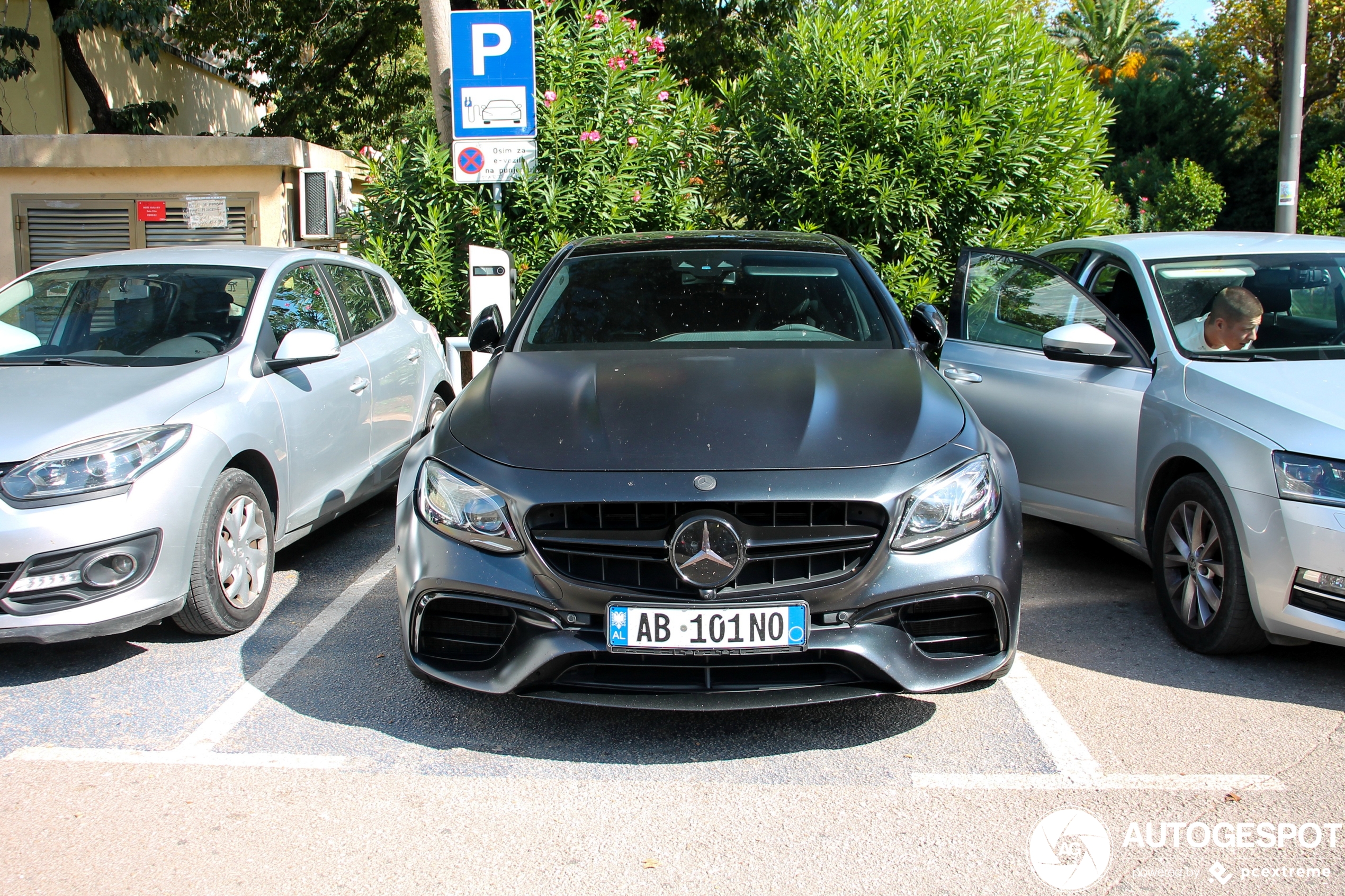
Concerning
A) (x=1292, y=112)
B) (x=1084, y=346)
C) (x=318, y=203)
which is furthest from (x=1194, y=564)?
(x=318, y=203)

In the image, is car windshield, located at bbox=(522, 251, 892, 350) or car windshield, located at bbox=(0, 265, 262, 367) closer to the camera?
car windshield, located at bbox=(522, 251, 892, 350)

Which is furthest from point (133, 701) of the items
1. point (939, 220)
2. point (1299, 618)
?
point (939, 220)

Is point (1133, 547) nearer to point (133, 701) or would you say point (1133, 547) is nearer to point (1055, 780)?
point (1055, 780)

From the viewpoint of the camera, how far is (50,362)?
15.3ft

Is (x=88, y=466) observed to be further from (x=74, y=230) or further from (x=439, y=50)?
(x=74, y=230)

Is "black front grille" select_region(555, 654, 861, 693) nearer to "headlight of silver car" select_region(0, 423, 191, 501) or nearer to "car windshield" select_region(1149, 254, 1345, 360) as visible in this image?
"headlight of silver car" select_region(0, 423, 191, 501)

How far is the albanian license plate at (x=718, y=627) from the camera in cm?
305

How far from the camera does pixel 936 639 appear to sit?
3205mm

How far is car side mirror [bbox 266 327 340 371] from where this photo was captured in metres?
4.81

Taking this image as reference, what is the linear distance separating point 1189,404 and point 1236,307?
0.73 meters

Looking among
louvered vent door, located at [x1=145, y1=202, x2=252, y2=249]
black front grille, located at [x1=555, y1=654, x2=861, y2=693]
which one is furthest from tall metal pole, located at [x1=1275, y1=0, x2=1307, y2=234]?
louvered vent door, located at [x1=145, y1=202, x2=252, y2=249]

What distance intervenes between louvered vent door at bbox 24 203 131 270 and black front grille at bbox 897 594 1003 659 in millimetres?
10234

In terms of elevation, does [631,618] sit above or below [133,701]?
above

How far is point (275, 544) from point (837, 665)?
106 inches
